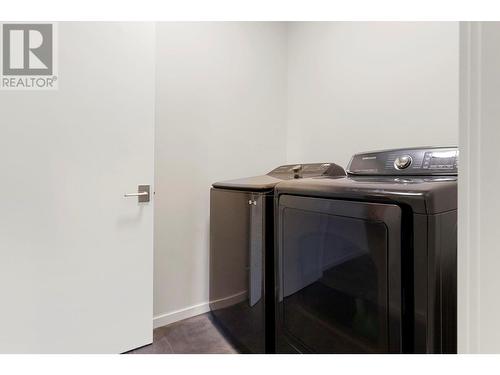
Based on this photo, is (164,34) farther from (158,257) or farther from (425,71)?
(425,71)

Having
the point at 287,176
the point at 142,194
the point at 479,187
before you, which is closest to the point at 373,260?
the point at 479,187

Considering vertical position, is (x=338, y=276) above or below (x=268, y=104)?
below

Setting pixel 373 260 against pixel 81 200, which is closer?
pixel 373 260

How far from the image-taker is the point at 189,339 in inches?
64.1

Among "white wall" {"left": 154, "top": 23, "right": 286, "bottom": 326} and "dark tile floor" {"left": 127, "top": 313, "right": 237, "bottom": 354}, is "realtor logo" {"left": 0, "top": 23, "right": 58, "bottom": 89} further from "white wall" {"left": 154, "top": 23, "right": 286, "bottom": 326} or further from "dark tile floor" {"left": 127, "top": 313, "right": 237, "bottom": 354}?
"dark tile floor" {"left": 127, "top": 313, "right": 237, "bottom": 354}

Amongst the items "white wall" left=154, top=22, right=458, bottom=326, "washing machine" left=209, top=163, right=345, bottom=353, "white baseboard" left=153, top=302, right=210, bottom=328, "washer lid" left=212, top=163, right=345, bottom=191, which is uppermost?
"white wall" left=154, top=22, right=458, bottom=326

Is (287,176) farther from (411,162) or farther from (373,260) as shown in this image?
(373,260)

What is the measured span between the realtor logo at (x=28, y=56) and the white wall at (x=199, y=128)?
0.60 meters

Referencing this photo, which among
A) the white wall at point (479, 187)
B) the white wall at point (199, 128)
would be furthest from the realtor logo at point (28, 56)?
the white wall at point (479, 187)

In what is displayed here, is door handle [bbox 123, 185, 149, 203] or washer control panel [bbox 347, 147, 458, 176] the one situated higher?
washer control panel [bbox 347, 147, 458, 176]

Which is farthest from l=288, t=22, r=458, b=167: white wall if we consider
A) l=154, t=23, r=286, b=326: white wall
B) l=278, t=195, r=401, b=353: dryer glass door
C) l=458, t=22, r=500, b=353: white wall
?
l=458, t=22, r=500, b=353: white wall

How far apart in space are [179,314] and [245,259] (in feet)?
2.72

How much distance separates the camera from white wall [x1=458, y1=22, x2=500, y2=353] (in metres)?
0.43
